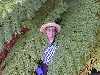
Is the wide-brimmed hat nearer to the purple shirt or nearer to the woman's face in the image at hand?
the woman's face

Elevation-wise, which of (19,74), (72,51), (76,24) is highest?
(76,24)

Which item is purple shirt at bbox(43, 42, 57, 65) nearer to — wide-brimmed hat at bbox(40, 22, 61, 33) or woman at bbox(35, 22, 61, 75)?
woman at bbox(35, 22, 61, 75)

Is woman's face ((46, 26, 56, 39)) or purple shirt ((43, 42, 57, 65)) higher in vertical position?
woman's face ((46, 26, 56, 39))

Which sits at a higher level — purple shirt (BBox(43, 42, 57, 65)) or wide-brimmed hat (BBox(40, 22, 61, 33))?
wide-brimmed hat (BBox(40, 22, 61, 33))

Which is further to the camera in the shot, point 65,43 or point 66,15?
point 66,15

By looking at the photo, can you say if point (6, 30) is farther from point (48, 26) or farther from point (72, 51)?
point (72, 51)

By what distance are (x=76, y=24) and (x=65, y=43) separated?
227mm

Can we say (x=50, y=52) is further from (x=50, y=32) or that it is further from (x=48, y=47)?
(x=50, y=32)

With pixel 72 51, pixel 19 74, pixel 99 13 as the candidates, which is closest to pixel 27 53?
pixel 19 74

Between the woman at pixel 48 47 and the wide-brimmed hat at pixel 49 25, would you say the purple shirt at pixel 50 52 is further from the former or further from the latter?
the wide-brimmed hat at pixel 49 25

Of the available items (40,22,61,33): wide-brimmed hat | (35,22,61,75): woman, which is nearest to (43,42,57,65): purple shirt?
(35,22,61,75): woman

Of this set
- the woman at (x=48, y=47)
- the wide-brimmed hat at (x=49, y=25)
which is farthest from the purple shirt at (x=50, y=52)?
the wide-brimmed hat at (x=49, y=25)

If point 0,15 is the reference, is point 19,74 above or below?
below

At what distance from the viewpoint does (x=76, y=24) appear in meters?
3.32
